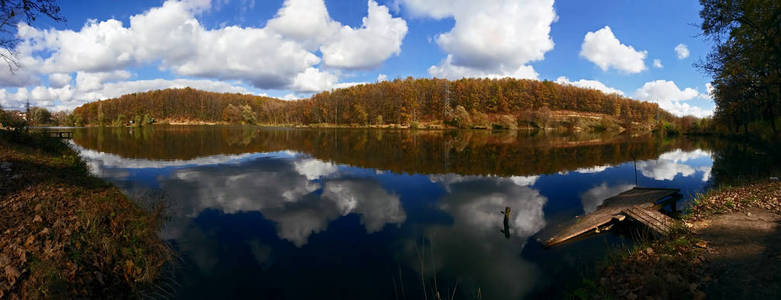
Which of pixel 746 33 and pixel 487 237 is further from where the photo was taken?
pixel 746 33

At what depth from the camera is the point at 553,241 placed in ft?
31.3

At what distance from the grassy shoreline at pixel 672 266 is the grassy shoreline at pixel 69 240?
9.84m

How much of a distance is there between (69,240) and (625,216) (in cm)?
1625

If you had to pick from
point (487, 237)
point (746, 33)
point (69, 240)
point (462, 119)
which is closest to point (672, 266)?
point (487, 237)

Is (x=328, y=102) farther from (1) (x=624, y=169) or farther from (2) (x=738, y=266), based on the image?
(2) (x=738, y=266)

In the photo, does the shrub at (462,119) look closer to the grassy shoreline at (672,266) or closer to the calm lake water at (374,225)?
the calm lake water at (374,225)

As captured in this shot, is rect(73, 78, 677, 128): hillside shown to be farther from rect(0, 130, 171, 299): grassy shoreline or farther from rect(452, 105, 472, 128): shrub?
rect(0, 130, 171, 299): grassy shoreline

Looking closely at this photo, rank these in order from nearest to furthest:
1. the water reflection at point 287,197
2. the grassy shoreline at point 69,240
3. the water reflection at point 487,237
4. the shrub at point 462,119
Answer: the grassy shoreline at point 69,240, the water reflection at point 487,237, the water reflection at point 287,197, the shrub at point 462,119

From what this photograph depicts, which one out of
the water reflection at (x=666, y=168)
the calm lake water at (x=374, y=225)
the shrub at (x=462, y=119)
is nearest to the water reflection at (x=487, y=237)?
the calm lake water at (x=374, y=225)

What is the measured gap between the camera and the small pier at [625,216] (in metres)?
9.53

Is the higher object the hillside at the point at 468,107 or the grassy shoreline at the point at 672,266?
the hillside at the point at 468,107

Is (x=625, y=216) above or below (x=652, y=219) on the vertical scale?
below

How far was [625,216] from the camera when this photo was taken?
11.0 metres

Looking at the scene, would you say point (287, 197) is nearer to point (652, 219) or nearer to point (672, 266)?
point (672, 266)
